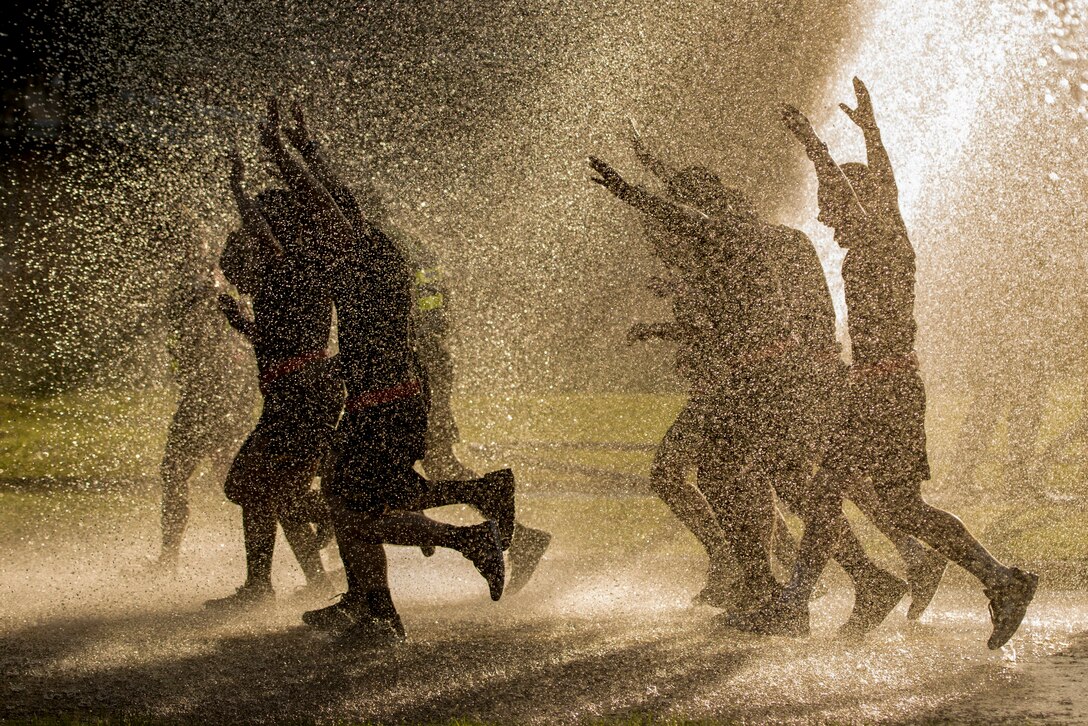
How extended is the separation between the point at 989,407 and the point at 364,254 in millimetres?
7007

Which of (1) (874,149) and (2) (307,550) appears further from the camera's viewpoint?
(2) (307,550)

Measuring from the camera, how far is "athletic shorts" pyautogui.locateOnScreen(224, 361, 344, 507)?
549cm

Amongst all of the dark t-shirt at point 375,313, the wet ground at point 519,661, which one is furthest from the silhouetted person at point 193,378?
the dark t-shirt at point 375,313

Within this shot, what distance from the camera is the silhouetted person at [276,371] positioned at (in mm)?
5441

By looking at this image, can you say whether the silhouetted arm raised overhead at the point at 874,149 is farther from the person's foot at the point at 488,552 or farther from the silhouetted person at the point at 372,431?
the person's foot at the point at 488,552

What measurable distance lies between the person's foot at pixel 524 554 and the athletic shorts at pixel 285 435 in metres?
1.08

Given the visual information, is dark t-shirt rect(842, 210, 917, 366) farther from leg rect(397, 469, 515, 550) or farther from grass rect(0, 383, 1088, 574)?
grass rect(0, 383, 1088, 574)

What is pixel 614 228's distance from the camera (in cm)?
1988

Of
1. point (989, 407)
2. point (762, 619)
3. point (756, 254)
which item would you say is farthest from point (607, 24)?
point (762, 619)

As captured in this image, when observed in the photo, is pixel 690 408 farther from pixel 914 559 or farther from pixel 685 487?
pixel 914 559

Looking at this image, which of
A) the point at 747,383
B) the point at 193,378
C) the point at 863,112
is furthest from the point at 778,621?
the point at 193,378

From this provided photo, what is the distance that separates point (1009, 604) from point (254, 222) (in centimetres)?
350

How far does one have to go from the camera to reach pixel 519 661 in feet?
14.5

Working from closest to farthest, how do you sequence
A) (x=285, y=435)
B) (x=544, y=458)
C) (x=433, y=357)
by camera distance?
1. (x=285, y=435)
2. (x=433, y=357)
3. (x=544, y=458)
